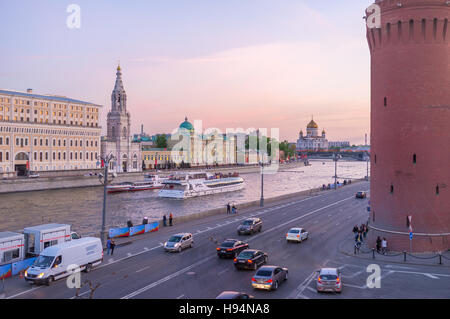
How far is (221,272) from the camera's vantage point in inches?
794

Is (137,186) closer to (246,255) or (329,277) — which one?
(246,255)

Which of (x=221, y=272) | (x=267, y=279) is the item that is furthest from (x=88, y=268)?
(x=267, y=279)

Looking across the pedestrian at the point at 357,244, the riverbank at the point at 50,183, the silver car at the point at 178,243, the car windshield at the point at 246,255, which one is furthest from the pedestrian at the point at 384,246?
the riverbank at the point at 50,183

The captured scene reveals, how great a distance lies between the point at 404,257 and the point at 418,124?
7.76 m

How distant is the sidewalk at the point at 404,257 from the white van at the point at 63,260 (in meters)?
14.7

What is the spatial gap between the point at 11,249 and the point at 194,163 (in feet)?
418

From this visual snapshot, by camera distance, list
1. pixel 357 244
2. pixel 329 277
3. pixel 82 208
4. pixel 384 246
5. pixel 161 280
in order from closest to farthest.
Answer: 1. pixel 329 277
2. pixel 161 280
3. pixel 384 246
4. pixel 357 244
5. pixel 82 208

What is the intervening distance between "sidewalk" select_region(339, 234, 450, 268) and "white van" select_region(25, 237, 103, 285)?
1468 cm

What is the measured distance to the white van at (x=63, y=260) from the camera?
17938 millimetres

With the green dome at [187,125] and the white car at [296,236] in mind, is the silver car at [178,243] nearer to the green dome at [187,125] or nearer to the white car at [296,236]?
the white car at [296,236]

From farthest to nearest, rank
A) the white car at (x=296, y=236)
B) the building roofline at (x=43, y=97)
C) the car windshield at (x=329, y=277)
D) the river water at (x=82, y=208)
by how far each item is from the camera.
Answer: the building roofline at (x=43, y=97), the river water at (x=82, y=208), the white car at (x=296, y=236), the car windshield at (x=329, y=277)

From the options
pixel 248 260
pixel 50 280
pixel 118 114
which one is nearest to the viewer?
pixel 50 280

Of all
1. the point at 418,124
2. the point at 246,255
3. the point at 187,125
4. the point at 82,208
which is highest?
the point at 187,125

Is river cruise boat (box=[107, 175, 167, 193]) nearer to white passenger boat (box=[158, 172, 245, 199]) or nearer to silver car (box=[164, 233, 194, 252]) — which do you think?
white passenger boat (box=[158, 172, 245, 199])
